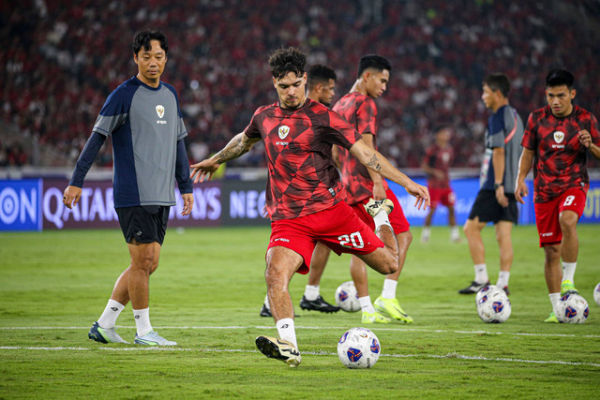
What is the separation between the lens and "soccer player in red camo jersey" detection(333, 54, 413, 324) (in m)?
8.02

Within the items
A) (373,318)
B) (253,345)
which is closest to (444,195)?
(373,318)

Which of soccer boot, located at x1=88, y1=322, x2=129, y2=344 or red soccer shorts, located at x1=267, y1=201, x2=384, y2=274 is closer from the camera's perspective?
red soccer shorts, located at x1=267, y1=201, x2=384, y2=274

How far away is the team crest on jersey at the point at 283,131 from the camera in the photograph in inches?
239

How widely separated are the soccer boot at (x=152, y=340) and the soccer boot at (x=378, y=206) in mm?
2072

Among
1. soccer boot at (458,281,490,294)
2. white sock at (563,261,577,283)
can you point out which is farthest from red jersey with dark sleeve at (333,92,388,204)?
soccer boot at (458,281,490,294)

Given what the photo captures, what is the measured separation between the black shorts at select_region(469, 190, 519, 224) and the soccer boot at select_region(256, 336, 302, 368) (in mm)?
5618

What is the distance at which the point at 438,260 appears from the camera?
51.1 ft

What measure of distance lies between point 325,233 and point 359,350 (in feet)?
3.00

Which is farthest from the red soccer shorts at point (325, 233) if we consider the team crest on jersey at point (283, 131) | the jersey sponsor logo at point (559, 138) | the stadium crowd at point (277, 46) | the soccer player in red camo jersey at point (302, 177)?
the stadium crowd at point (277, 46)

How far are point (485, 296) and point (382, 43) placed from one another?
2629cm

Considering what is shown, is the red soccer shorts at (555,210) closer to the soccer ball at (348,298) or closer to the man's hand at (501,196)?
the man's hand at (501,196)

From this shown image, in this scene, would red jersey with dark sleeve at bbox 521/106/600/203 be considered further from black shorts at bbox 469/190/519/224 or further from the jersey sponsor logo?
black shorts at bbox 469/190/519/224

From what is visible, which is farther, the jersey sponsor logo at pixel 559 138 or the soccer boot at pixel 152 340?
the jersey sponsor logo at pixel 559 138

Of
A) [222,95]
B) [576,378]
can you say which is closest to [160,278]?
[576,378]
